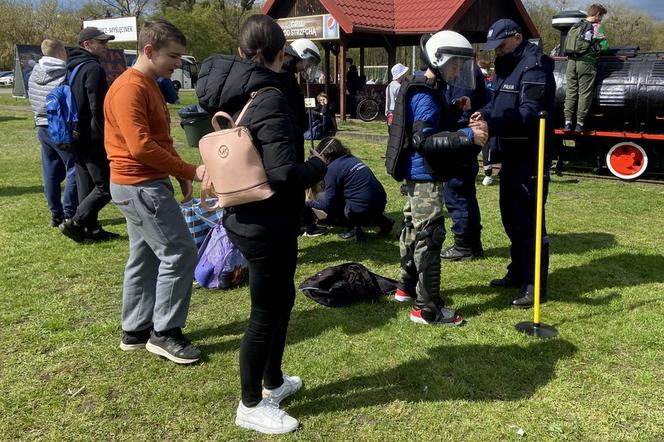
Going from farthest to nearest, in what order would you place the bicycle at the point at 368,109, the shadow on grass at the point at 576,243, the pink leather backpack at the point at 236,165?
the bicycle at the point at 368,109, the shadow on grass at the point at 576,243, the pink leather backpack at the point at 236,165

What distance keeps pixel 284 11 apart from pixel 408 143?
1593cm

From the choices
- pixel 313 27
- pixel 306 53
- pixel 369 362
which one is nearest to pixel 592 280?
pixel 369 362

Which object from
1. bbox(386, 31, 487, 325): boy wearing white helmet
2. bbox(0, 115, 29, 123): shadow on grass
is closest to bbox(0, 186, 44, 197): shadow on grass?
bbox(386, 31, 487, 325): boy wearing white helmet

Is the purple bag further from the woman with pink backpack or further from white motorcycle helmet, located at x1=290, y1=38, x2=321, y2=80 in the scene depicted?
the woman with pink backpack

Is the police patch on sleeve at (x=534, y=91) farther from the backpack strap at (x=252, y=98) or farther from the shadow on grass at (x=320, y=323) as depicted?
the backpack strap at (x=252, y=98)

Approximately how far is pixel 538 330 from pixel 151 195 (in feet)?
9.07

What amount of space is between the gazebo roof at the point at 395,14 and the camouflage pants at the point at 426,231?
13.2 metres

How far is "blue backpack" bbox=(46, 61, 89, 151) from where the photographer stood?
559 centimetres

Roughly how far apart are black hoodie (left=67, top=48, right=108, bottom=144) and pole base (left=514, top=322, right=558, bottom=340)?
439 cm

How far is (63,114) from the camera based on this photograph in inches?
221

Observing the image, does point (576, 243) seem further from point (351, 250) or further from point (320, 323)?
point (320, 323)

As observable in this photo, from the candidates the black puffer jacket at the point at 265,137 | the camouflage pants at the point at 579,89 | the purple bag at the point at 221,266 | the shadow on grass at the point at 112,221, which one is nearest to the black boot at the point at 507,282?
the purple bag at the point at 221,266

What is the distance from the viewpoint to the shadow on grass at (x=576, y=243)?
5.85 m

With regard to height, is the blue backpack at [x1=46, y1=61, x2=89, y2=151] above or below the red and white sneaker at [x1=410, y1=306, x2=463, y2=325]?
above
